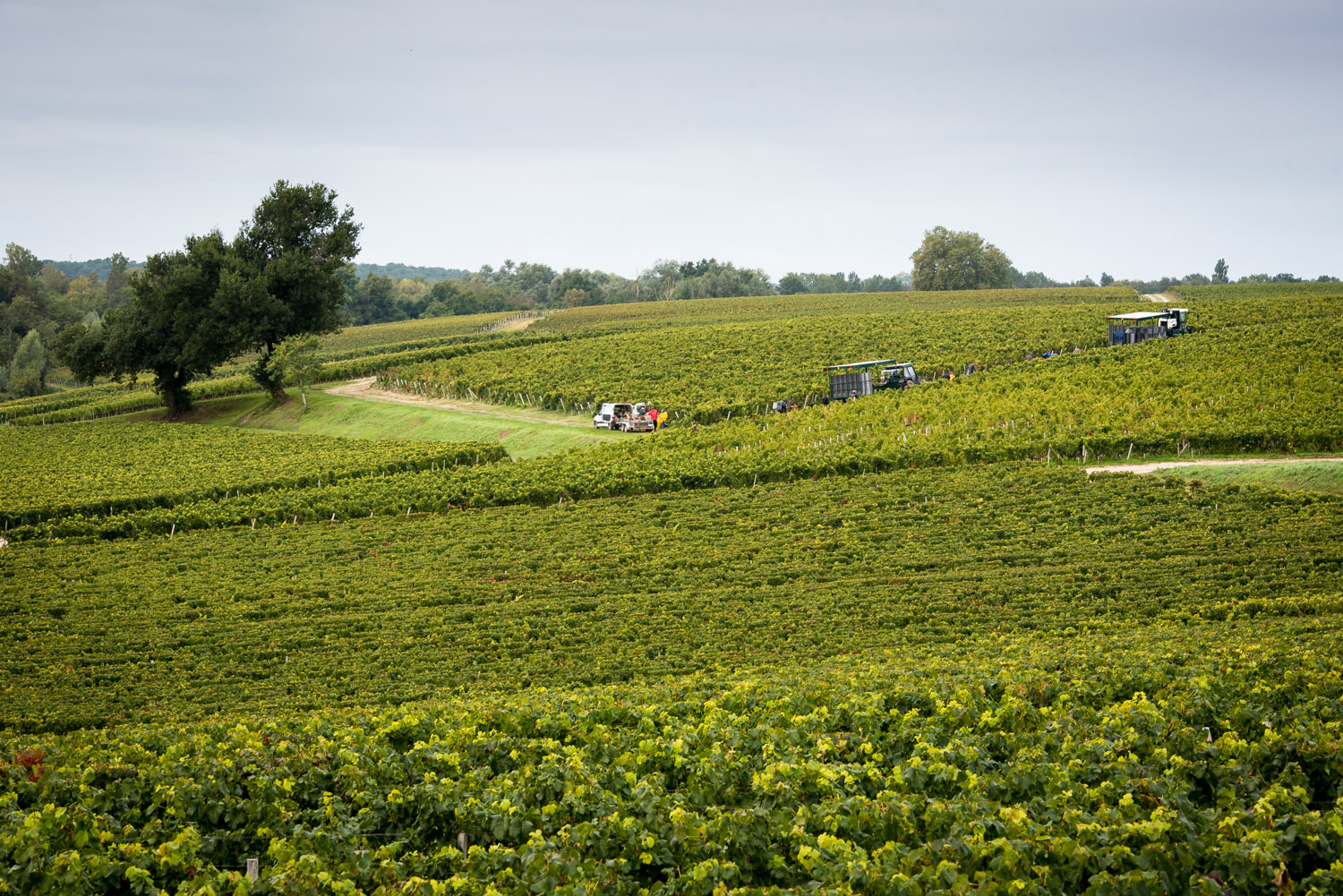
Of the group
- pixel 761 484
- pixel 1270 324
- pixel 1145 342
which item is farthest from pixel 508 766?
pixel 1270 324

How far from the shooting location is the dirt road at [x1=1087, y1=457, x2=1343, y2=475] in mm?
34125

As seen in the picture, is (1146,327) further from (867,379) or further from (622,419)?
(622,419)

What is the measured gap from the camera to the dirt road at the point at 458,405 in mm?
58000

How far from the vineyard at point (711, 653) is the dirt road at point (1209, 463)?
1020 mm

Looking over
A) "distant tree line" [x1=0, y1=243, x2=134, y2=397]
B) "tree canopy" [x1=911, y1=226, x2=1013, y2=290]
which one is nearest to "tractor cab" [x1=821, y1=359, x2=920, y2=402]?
"distant tree line" [x1=0, y1=243, x2=134, y2=397]

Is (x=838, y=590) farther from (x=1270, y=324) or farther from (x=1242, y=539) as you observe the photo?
(x=1270, y=324)

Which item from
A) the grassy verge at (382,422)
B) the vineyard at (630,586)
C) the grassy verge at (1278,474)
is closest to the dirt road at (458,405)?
the grassy verge at (382,422)

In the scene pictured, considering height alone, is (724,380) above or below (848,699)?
above

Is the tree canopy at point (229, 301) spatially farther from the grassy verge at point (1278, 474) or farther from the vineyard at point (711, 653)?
the grassy verge at point (1278, 474)

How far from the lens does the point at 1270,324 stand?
6362cm

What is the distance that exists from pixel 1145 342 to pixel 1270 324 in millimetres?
10633

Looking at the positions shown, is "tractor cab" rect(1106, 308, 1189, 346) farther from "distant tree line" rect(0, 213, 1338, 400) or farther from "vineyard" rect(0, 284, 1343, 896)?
"distant tree line" rect(0, 213, 1338, 400)

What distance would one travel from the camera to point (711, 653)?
21.1 m

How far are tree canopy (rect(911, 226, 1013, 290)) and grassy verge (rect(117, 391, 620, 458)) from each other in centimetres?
10605
